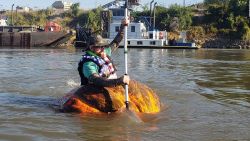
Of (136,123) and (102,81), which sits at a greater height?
(102,81)

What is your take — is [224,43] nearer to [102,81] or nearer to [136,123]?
[102,81]

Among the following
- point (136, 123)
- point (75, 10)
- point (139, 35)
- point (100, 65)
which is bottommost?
point (136, 123)

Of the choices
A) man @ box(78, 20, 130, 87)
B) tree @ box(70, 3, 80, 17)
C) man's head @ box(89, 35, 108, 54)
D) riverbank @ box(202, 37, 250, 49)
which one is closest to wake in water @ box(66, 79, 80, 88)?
man @ box(78, 20, 130, 87)

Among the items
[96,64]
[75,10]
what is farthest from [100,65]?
[75,10]

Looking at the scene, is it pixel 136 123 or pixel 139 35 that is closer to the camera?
pixel 136 123

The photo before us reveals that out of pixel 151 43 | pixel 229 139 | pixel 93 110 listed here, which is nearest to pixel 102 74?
pixel 93 110

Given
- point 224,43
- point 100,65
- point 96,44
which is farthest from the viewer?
point 224,43

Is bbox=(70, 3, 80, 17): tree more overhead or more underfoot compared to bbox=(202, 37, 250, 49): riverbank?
more overhead

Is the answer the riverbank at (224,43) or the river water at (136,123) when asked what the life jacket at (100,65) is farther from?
the riverbank at (224,43)

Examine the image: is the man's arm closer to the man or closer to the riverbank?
the man

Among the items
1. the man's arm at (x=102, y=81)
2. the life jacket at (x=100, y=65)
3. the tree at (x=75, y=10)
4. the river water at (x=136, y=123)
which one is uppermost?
the tree at (x=75, y=10)

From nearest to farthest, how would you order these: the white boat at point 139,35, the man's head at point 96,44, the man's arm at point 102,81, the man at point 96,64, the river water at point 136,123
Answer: the river water at point 136,123 < the man's arm at point 102,81 < the man at point 96,64 < the man's head at point 96,44 < the white boat at point 139,35

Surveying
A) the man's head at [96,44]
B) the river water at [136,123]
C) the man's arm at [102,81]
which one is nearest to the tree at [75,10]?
the river water at [136,123]

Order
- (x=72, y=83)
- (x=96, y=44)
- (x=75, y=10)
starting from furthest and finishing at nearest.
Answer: (x=75, y=10), (x=72, y=83), (x=96, y=44)
